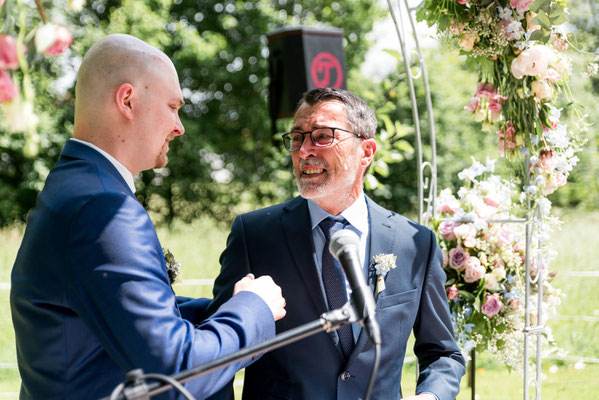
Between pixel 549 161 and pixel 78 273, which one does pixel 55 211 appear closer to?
pixel 78 273

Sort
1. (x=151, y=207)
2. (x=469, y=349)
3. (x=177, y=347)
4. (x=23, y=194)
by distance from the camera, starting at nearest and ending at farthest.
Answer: (x=177, y=347) < (x=469, y=349) < (x=23, y=194) < (x=151, y=207)

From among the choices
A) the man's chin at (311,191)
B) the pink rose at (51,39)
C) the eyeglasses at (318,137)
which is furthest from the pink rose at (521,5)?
the pink rose at (51,39)

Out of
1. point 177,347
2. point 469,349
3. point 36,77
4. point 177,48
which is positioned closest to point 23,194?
point 36,77

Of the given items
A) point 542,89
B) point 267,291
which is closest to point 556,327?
point 542,89

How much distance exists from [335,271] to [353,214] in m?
0.31

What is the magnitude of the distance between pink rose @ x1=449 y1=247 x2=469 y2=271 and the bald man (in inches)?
80.1

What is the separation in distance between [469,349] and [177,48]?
708 inches

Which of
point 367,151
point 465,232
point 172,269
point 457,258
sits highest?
point 367,151

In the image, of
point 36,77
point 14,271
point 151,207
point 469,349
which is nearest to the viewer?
point 14,271

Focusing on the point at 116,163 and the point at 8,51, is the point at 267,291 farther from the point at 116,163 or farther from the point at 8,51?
the point at 8,51

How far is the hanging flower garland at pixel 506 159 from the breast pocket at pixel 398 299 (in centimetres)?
89

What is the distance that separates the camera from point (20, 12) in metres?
1.17

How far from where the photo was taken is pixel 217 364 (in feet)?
4.32

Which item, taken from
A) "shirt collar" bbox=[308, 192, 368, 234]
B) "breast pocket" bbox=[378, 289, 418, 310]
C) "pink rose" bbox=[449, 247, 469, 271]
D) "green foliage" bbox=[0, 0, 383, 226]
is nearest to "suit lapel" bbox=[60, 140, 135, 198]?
"shirt collar" bbox=[308, 192, 368, 234]
